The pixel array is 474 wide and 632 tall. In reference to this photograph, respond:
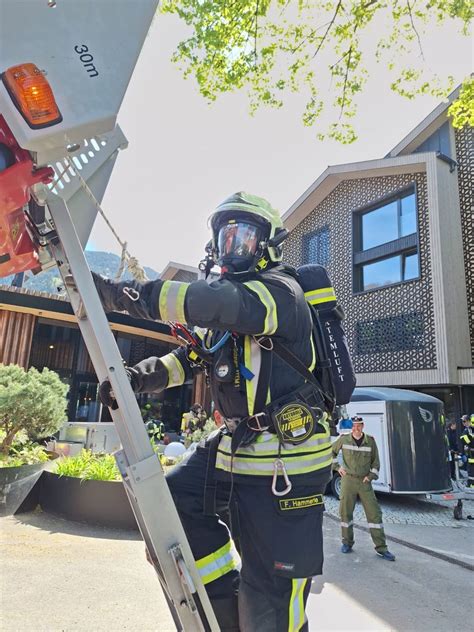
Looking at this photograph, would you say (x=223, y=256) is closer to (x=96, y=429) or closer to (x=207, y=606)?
(x=207, y=606)

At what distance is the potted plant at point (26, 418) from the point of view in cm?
585

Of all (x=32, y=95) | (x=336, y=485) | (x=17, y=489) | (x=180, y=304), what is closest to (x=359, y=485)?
(x=336, y=485)

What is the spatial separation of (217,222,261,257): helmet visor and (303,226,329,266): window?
18873 mm

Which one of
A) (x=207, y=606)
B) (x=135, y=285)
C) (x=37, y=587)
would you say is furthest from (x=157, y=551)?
(x=37, y=587)

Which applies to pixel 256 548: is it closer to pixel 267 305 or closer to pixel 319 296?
pixel 267 305

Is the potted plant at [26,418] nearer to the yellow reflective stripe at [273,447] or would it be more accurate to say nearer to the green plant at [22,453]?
the green plant at [22,453]

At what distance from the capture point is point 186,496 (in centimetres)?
219

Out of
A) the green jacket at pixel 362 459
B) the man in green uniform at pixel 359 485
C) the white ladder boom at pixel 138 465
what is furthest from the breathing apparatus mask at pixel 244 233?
the green jacket at pixel 362 459

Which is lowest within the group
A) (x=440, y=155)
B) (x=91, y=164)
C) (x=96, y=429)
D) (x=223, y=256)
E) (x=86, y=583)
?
(x=86, y=583)

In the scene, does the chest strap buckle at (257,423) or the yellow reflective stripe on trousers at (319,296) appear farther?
the yellow reflective stripe on trousers at (319,296)

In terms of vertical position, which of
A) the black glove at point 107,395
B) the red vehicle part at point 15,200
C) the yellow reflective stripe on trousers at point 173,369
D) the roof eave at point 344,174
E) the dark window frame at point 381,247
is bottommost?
the black glove at point 107,395

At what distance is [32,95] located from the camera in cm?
153

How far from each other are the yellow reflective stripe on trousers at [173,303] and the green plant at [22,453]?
17.1 feet

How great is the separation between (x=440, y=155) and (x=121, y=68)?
700 inches
